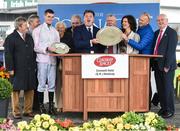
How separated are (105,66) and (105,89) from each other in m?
0.41

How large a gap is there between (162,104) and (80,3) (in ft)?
9.49

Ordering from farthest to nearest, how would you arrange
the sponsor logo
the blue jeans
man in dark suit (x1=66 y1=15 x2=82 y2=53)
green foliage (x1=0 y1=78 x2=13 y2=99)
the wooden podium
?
man in dark suit (x1=66 y1=15 x2=82 y2=53)
the blue jeans
the wooden podium
the sponsor logo
green foliage (x1=0 y1=78 x2=13 y2=99)

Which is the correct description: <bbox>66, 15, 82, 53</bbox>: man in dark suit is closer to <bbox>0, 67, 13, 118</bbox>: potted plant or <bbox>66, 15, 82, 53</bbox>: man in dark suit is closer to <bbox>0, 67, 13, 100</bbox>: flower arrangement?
<bbox>0, 67, 13, 118</bbox>: potted plant

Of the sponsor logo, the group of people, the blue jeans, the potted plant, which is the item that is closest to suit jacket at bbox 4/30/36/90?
the group of people

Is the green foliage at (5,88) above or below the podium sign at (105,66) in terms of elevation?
below

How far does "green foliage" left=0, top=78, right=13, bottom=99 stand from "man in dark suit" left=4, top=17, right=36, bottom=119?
608 mm

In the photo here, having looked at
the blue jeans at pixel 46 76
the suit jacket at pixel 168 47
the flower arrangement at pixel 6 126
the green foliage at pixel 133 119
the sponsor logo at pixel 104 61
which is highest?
the suit jacket at pixel 168 47

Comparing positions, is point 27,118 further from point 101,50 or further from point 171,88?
point 171,88

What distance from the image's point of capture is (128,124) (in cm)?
504

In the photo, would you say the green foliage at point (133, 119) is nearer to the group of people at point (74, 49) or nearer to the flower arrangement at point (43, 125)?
the flower arrangement at point (43, 125)

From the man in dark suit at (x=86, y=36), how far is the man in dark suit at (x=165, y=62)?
3.44 feet

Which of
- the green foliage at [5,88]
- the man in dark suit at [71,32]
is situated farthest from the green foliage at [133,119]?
the man in dark suit at [71,32]

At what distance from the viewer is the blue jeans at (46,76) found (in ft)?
29.4

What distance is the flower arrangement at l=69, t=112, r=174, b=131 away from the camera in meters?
4.94
